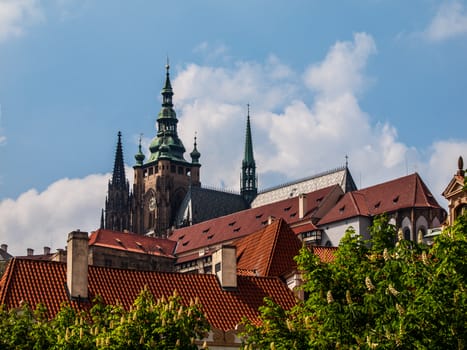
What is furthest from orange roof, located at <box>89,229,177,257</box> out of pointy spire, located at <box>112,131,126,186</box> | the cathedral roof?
pointy spire, located at <box>112,131,126,186</box>

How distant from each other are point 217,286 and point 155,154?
13768 cm

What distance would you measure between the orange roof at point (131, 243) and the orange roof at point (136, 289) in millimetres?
92598

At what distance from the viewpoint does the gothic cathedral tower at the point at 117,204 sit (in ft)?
609

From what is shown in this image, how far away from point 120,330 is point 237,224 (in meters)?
120

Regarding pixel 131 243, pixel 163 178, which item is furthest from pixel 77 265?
pixel 163 178

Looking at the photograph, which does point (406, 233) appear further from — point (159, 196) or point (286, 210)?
point (159, 196)

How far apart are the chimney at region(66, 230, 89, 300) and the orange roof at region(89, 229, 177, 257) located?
9534cm

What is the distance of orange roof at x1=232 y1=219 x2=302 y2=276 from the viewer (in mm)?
54906

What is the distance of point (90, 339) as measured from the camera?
3312 centimetres

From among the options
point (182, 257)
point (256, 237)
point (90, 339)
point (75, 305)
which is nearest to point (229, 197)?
point (182, 257)

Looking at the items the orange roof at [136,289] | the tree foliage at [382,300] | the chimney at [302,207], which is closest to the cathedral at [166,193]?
the chimney at [302,207]

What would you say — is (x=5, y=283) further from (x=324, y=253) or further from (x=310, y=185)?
(x=310, y=185)

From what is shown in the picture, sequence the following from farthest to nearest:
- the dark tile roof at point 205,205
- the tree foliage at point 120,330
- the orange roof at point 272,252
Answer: the dark tile roof at point 205,205, the orange roof at point 272,252, the tree foliage at point 120,330

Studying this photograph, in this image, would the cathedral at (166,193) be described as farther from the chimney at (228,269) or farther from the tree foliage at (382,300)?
the tree foliage at (382,300)
